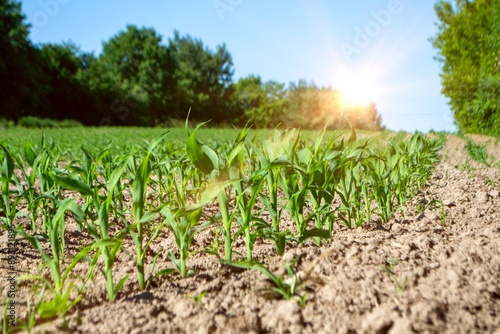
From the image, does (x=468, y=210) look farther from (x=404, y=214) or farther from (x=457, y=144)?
(x=457, y=144)

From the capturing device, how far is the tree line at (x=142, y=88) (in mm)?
30484

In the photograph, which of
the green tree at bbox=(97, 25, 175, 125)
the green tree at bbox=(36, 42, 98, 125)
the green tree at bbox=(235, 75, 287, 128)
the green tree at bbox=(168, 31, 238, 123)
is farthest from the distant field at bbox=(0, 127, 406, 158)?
the green tree at bbox=(235, 75, 287, 128)

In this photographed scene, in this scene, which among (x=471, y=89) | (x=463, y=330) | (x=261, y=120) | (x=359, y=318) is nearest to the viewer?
(x=463, y=330)

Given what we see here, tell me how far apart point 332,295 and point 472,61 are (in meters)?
16.4

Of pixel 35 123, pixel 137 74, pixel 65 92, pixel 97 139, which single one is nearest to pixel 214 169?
pixel 97 139

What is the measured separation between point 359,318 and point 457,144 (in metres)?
10.4

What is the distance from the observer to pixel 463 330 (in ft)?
3.38

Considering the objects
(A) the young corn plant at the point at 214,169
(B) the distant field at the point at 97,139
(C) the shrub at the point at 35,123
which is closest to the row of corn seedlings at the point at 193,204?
(A) the young corn plant at the point at 214,169

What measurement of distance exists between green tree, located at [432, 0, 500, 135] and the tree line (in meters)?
19.6

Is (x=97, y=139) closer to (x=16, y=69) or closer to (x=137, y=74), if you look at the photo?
(x=16, y=69)

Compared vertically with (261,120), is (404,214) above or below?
below

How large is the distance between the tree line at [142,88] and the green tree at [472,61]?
19.6 metres

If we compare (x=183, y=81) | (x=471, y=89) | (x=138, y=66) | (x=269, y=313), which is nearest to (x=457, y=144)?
(x=471, y=89)

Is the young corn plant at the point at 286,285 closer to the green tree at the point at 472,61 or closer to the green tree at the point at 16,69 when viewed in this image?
the green tree at the point at 472,61
